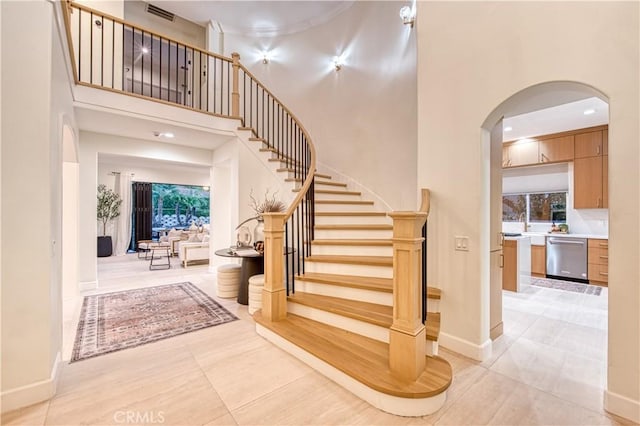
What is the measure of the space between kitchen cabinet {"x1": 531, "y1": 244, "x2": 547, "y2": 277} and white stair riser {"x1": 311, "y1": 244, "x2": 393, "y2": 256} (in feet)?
13.5

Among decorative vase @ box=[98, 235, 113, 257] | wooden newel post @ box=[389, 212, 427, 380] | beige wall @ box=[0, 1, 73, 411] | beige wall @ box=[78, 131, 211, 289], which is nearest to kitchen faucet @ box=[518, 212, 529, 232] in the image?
wooden newel post @ box=[389, 212, 427, 380]

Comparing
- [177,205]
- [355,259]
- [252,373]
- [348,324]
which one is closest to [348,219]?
[355,259]

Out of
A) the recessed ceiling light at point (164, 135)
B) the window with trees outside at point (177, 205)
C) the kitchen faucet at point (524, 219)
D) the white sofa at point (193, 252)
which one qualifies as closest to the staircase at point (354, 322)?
the recessed ceiling light at point (164, 135)

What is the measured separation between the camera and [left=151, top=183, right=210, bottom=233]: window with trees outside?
1020cm

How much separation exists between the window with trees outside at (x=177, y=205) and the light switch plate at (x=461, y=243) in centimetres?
951

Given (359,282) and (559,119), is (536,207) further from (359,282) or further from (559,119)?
(359,282)

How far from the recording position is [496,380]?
211 centimetres

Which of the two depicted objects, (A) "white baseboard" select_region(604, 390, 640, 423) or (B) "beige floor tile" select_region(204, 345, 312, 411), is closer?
(A) "white baseboard" select_region(604, 390, 640, 423)

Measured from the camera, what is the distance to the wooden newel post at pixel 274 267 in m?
2.75

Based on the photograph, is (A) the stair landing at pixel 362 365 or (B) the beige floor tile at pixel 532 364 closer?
(A) the stair landing at pixel 362 365

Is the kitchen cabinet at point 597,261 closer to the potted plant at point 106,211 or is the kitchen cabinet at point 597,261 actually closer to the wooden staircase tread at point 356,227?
the wooden staircase tread at point 356,227

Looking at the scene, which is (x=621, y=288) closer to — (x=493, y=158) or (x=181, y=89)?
(x=493, y=158)

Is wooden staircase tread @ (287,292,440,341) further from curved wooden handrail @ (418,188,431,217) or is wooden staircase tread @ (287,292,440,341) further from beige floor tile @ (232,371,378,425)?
curved wooden handrail @ (418,188,431,217)

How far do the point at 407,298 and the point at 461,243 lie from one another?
0.99 meters
